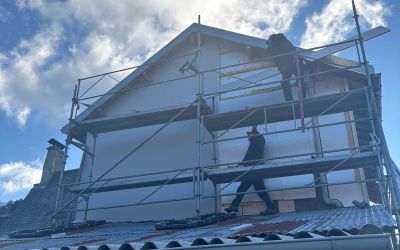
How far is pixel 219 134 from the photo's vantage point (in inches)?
406

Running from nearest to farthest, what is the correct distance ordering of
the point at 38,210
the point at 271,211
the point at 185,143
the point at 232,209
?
1. the point at 271,211
2. the point at 232,209
3. the point at 185,143
4. the point at 38,210

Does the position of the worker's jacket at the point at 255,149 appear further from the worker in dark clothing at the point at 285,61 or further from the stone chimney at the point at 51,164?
the stone chimney at the point at 51,164

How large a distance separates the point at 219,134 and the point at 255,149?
4.47 ft

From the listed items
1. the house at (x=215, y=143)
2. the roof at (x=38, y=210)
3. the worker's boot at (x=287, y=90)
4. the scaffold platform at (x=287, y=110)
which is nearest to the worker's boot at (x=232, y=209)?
the house at (x=215, y=143)

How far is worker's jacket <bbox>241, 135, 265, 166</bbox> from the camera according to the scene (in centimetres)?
921

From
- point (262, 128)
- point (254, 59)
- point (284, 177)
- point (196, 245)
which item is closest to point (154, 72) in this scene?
point (254, 59)

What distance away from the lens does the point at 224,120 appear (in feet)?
32.6

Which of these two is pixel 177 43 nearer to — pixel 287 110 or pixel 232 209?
pixel 287 110

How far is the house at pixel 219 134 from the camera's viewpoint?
28.2 feet

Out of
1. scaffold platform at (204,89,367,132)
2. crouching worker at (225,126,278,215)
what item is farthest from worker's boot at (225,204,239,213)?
scaffold platform at (204,89,367,132)

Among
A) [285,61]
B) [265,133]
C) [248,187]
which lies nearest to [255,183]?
[248,187]

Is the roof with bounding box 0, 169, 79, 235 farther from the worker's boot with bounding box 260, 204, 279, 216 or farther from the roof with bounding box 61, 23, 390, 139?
the worker's boot with bounding box 260, 204, 279, 216

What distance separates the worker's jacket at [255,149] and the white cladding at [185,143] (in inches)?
12.8

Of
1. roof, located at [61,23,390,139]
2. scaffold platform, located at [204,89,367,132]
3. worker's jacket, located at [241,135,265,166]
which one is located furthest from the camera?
roof, located at [61,23,390,139]
